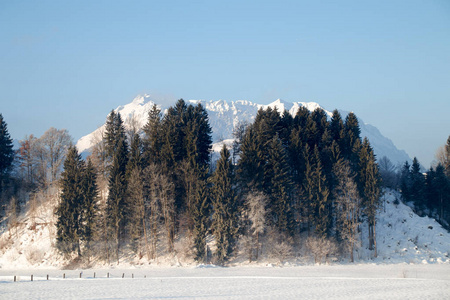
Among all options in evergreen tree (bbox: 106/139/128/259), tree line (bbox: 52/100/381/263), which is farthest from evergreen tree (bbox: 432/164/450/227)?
evergreen tree (bbox: 106/139/128/259)

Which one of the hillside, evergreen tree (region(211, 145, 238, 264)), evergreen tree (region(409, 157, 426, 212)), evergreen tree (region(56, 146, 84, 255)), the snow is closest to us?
the snow

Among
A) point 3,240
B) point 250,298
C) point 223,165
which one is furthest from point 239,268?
point 3,240

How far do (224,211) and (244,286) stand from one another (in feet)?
55.5

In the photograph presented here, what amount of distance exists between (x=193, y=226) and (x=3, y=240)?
31.4 m

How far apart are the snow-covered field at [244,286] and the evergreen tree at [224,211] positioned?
200 inches

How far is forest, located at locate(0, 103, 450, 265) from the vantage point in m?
49.5

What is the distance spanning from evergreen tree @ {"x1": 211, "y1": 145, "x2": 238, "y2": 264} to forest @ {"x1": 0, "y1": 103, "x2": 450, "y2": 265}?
137 millimetres

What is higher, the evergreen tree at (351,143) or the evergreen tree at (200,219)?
the evergreen tree at (351,143)

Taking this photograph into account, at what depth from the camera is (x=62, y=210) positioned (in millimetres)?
52875

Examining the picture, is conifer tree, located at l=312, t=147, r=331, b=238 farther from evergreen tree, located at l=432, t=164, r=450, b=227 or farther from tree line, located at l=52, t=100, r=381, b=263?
evergreen tree, located at l=432, t=164, r=450, b=227

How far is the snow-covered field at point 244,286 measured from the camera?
28859mm

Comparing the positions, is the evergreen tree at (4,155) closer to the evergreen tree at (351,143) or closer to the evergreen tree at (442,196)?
the evergreen tree at (351,143)

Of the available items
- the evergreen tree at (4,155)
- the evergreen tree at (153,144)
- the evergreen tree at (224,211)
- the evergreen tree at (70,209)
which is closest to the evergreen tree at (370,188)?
the evergreen tree at (224,211)

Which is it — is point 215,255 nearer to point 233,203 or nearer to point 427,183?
point 233,203
